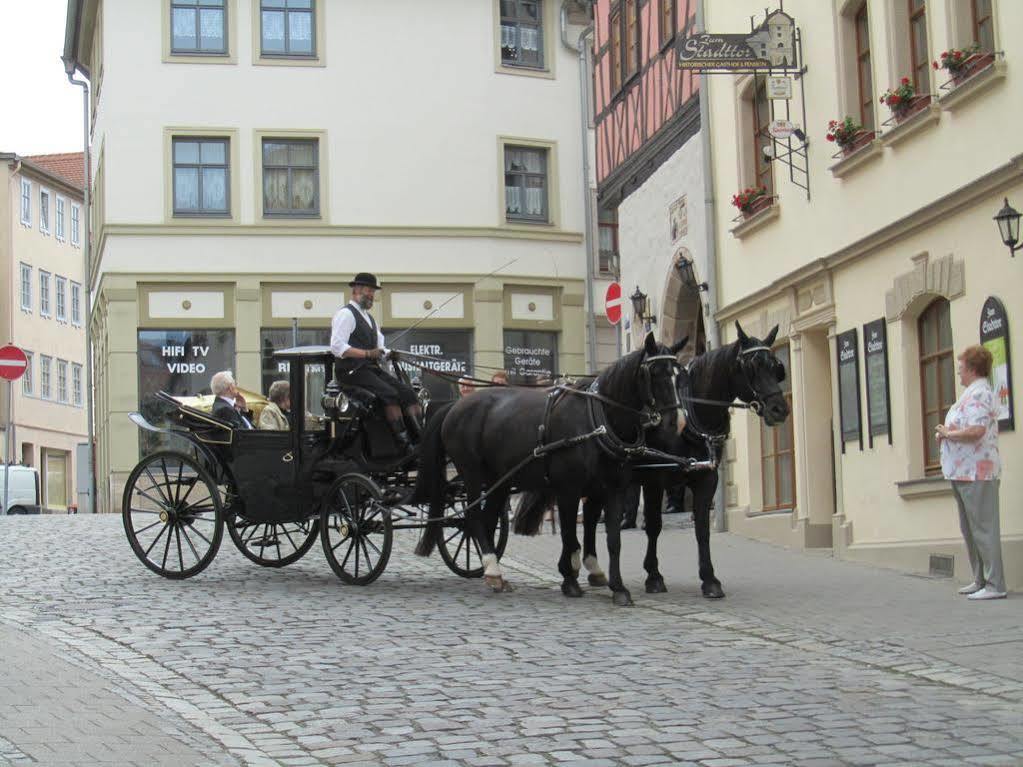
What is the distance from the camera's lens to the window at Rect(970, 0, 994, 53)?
13.8m

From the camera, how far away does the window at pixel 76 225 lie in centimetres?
7056

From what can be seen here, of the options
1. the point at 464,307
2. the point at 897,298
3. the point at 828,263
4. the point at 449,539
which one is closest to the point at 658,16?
the point at 828,263

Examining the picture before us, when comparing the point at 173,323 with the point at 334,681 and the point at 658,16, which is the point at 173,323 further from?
the point at 334,681

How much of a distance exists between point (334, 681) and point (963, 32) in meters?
8.16

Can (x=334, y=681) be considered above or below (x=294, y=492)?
below

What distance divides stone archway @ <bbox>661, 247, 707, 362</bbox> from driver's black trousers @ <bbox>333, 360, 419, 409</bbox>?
9.65 meters

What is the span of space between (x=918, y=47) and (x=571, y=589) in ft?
19.7

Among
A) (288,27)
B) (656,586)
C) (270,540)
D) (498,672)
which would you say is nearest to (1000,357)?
(656,586)

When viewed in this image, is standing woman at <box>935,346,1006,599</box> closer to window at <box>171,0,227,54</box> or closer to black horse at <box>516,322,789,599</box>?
black horse at <box>516,322,789,599</box>

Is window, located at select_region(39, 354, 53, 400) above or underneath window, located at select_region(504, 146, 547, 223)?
underneath

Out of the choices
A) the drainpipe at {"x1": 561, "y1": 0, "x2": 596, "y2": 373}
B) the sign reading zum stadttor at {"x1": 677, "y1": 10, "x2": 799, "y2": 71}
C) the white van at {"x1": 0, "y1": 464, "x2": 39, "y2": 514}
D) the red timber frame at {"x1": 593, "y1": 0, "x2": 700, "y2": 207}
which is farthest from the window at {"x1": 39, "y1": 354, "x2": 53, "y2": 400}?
the sign reading zum stadttor at {"x1": 677, "y1": 10, "x2": 799, "y2": 71}

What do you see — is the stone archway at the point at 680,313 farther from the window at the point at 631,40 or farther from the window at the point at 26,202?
the window at the point at 26,202

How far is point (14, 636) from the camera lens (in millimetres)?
10555

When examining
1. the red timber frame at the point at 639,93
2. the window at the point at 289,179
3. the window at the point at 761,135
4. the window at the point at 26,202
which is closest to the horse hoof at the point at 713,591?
the window at the point at 761,135
